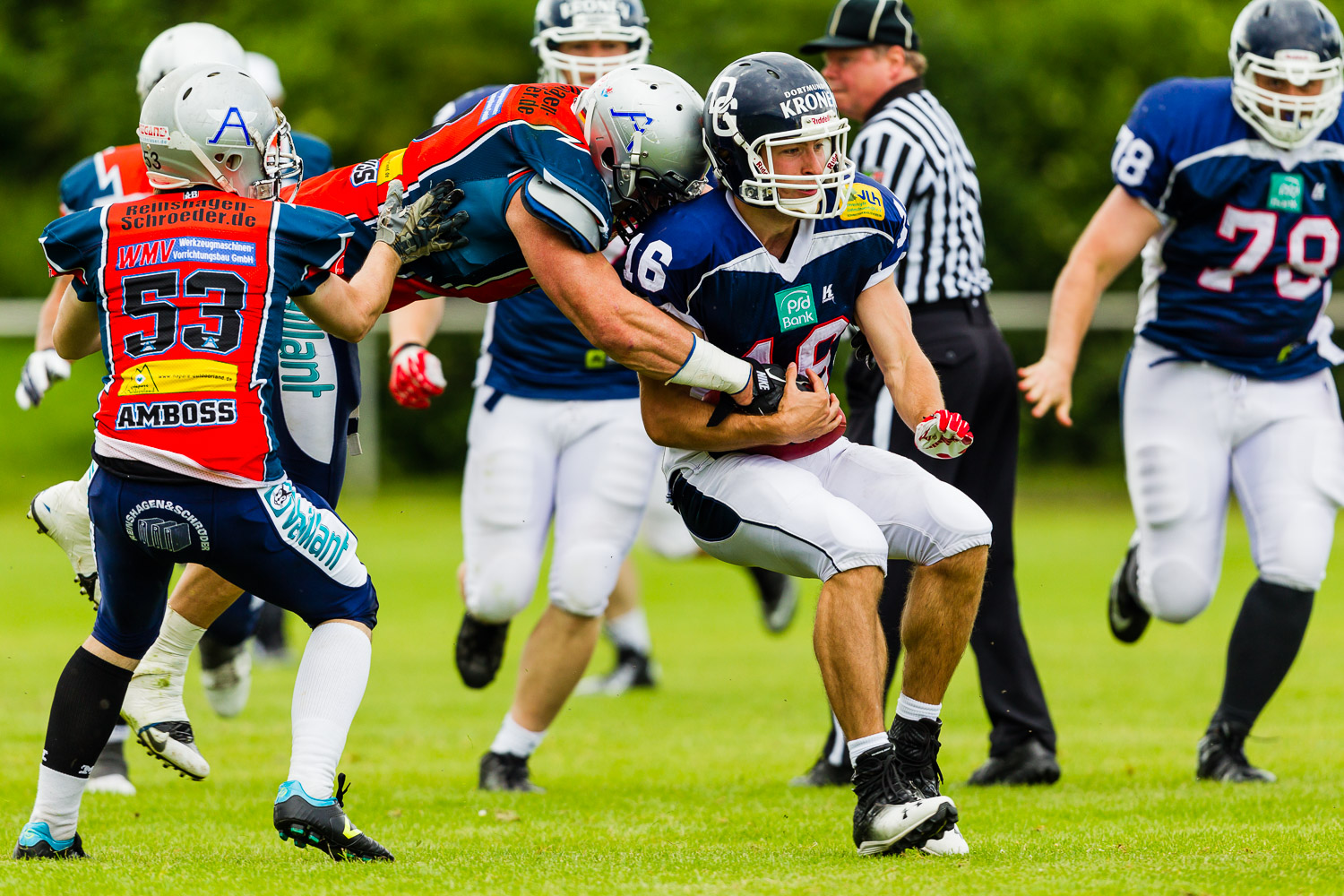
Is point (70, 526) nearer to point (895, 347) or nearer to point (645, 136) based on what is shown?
point (645, 136)

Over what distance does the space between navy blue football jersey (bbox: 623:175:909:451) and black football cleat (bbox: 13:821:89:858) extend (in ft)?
5.91

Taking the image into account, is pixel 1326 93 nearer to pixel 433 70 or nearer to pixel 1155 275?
pixel 1155 275

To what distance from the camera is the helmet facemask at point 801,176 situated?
3969 mm

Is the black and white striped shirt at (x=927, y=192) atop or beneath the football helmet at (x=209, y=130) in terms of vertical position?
beneath

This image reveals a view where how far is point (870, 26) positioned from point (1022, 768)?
2.31 meters

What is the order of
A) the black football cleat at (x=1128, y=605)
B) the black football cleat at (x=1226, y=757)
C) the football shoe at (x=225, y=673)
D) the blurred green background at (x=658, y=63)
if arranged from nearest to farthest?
the black football cleat at (x=1226, y=757) → the football shoe at (x=225, y=673) → the black football cleat at (x=1128, y=605) → the blurred green background at (x=658, y=63)

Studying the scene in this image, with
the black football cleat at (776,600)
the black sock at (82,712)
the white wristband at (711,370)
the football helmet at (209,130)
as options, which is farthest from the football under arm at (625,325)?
the black football cleat at (776,600)

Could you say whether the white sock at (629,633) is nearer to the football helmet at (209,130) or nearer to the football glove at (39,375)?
the football glove at (39,375)

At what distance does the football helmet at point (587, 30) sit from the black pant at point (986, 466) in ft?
4.09

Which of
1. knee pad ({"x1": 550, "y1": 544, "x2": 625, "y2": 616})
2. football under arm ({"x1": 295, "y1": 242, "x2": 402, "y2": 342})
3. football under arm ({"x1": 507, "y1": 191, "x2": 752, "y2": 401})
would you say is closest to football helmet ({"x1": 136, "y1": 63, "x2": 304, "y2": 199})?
football under arm ({"x1": 295, "y1": 242, "x2": 402, "y2": 342})

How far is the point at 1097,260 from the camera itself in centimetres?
543

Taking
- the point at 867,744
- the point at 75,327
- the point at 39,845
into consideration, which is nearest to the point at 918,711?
the point at 867,744

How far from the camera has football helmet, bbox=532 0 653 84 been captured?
5.48m

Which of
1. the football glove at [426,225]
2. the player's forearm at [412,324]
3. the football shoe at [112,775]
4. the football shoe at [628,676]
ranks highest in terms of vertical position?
the football glove at [426,225]
